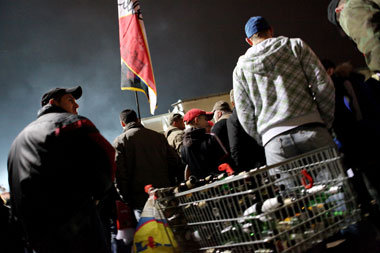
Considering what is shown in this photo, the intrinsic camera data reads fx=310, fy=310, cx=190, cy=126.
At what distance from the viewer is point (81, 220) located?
2193 millimetres

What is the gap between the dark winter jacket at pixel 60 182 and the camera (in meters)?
2.14

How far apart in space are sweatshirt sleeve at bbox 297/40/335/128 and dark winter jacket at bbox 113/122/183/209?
2270mm

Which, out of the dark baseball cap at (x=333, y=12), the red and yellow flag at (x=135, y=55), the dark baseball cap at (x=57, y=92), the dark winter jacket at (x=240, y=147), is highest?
the red and yellow flag at (x=135, y=55)

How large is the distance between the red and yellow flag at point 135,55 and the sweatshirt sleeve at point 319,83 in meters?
3.27

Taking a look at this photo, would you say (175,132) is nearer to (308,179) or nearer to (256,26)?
(256,26)

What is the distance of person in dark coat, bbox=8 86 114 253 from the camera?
214cm

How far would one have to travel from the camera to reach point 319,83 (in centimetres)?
227

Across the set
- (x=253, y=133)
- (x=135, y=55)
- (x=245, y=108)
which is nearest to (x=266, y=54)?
(x=245, y=108)

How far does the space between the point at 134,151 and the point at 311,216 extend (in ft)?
8.73

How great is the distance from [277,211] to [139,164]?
2424mm

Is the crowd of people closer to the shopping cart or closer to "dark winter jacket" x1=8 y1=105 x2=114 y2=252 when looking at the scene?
"dark winter jacket" x1=8 y1=105 x2=114 y2=252

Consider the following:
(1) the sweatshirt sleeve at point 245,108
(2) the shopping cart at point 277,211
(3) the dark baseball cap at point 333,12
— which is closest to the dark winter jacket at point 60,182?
(2) the shopping cart at point 277,211

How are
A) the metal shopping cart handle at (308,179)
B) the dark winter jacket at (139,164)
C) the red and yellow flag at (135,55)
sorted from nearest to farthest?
the metal shopping cart handle at (308,179) < the dark winter jacket at (139,164) < the red and yellow flag at (135,55)

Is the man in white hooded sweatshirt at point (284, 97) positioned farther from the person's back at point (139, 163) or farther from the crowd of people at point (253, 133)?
the person's back at point (139, 163)
